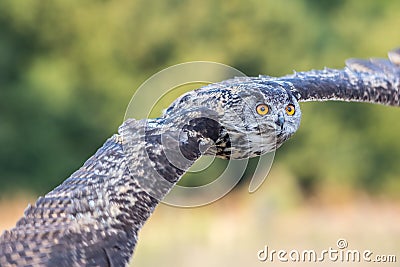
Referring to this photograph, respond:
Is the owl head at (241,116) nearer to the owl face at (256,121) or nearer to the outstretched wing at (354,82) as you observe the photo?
the owl face at (256,121)

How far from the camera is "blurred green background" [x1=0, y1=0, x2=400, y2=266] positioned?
17.3 m

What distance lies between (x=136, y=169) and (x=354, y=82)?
2.53 metres

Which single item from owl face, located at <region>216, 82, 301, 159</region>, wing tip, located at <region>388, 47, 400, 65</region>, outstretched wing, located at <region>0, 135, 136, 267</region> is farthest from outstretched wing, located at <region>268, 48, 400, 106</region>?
outstretched wing, located at <region>0, 135, 136, 267</region>

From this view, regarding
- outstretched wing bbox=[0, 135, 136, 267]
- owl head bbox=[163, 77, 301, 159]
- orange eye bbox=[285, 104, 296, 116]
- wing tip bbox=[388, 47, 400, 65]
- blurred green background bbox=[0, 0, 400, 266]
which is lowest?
outstretched wing bbox=[0, 135, 136, 267]

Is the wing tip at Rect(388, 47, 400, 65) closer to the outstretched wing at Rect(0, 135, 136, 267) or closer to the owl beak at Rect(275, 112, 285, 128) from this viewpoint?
the owl beak at Rect(275, 112, 285, 128)

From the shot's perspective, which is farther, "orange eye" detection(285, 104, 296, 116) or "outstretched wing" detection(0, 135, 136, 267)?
"orange eye" detection(285, 104, 296, 116)

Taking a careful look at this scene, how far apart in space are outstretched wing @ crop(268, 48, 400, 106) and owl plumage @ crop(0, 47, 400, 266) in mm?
A: 312

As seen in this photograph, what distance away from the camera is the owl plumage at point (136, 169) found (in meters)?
4.75

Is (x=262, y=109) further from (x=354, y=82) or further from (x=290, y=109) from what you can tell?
(x=354, y=82)

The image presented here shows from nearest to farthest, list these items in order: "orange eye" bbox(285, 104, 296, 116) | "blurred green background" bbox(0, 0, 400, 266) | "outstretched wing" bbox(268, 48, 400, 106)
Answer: "orange eye" bbox(285, 104, 296, 116)
"outstretched wing" bbox(268, 48, 400, 106)
"blurred green background" bbox(0, 0, 400, 266)

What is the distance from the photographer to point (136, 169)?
4969 mm

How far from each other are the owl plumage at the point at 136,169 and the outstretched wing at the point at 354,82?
31 centimetres

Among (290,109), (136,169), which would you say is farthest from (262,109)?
(136,169)

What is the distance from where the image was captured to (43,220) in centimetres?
487
